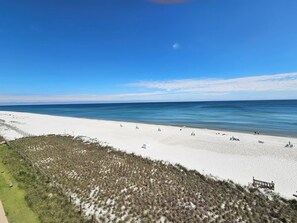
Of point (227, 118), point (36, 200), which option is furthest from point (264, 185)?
point (227, 118)

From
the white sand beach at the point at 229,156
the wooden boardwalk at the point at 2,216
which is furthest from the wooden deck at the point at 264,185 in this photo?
the wooden boardwalk at the point at 2,216

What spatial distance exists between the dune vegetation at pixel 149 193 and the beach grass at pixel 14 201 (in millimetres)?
771

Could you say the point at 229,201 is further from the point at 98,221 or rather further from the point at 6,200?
the point at 6,200

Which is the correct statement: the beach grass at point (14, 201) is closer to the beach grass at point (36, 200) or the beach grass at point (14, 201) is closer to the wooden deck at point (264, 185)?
the beach grass at point (36, 200)

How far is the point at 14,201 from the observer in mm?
12914

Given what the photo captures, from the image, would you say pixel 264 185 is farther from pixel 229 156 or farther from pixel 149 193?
pixel 229 156

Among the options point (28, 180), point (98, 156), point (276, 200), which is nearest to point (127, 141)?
point (98, 156)

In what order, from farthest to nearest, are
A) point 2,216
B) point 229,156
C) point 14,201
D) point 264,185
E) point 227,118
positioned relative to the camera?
1. point 227,118
2. point 229,156
3. point 264,185
4. point 14,201
5. point 2,216

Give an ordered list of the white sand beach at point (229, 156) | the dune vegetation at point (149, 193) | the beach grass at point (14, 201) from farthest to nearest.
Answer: the white sand beach at point (229, 156) → the dune vegetation at point (149, 193) → the beach grass at point (14, 201)

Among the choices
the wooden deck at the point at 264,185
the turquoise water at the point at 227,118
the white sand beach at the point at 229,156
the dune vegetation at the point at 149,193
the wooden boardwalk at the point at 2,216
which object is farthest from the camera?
the turquoise water at the point at 227,118

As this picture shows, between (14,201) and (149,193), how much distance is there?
7912mm

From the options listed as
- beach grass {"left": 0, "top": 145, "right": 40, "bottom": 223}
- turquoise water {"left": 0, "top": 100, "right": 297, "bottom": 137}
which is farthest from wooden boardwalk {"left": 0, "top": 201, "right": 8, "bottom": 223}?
turquoise water {"left": 0, "top": 100, "right": 297, "bottom": 137}

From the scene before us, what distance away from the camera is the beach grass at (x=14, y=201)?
1127 cm

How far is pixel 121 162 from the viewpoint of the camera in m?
20.4
